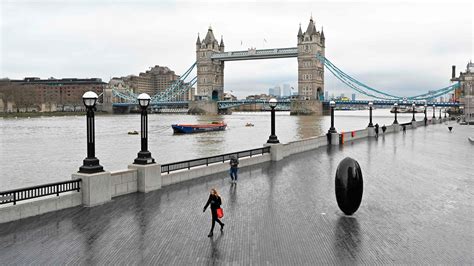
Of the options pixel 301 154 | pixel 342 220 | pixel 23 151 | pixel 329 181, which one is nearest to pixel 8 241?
pixel 342 220

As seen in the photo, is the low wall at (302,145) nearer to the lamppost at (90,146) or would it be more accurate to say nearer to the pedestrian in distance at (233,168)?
the pedestrian in distance at (233,168)

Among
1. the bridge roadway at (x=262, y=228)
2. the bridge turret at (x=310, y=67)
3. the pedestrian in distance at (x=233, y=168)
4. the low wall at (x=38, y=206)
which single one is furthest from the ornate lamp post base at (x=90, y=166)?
the bridge turret at (x=310, y=67)

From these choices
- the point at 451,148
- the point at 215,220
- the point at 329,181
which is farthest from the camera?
the point at 451,148

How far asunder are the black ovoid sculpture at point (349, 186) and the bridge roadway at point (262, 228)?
36 centimetres

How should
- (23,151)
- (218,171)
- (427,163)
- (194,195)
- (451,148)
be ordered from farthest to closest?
(23,151) < (451,148) < (427,163) < (218,171) < (194,195)

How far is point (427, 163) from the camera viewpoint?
2341 centimetres

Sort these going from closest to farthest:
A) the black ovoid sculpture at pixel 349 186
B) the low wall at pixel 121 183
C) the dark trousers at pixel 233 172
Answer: the low wall at pixel 121 183
the black ovoid sculpture at pixel 349 186
the dark trousers at pixel 233 172

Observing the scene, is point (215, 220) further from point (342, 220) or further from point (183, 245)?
point (342, 220)

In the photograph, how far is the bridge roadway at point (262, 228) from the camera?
9.05m

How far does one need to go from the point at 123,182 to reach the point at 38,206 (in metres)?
3.13

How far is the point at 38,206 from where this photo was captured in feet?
38.3

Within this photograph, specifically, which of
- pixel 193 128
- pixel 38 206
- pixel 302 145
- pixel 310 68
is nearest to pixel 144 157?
pixel 38 206

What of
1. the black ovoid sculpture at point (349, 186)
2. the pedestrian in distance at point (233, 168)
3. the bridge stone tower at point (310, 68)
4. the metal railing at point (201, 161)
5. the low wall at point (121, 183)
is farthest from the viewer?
the bridge stone tower at point (310, 68)

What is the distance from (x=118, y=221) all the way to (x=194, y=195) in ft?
11.7
